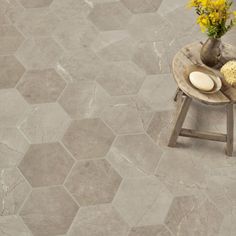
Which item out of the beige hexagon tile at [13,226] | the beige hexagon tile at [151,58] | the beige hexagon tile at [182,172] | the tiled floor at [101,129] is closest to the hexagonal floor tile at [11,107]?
the tiled floor at [101,129]

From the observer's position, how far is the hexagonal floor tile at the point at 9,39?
355cm

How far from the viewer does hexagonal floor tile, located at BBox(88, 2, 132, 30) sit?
375 cm

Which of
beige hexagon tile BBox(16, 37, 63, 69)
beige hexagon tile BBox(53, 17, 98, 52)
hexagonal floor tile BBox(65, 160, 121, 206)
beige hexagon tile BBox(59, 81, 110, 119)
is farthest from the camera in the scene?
beige hexagon tile BBox(53, 17, 98, 52)

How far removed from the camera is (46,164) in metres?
2.97

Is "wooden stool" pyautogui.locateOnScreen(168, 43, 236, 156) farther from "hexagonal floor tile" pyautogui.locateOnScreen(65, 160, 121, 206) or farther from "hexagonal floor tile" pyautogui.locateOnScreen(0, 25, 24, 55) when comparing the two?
"hexagonal floor tile" pyautogui.locateOnScreen(0, 25, 24, 55)

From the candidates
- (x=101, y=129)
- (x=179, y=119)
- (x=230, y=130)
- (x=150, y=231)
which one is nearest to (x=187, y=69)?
(x=179, y=119)

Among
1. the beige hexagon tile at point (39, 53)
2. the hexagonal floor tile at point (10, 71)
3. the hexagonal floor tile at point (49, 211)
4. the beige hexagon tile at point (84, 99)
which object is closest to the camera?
the hexagonal floor tile at point (49, 211)

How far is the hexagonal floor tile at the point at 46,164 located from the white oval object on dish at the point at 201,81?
98 cm

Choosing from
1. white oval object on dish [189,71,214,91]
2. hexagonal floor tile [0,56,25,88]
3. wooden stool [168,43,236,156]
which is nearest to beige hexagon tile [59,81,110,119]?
hexagonal floor tile [0,56,25,88]

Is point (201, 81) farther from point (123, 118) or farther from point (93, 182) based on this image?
point (93, 182)

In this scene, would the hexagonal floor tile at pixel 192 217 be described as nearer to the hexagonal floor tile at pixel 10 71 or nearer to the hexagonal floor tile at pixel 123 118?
the hexagonal floor tile at pixel 123 118

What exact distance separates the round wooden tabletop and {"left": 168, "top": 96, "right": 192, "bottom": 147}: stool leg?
0.14m

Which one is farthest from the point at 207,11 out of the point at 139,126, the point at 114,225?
the point at 114,225

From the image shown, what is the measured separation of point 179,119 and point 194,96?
313 millimetres
